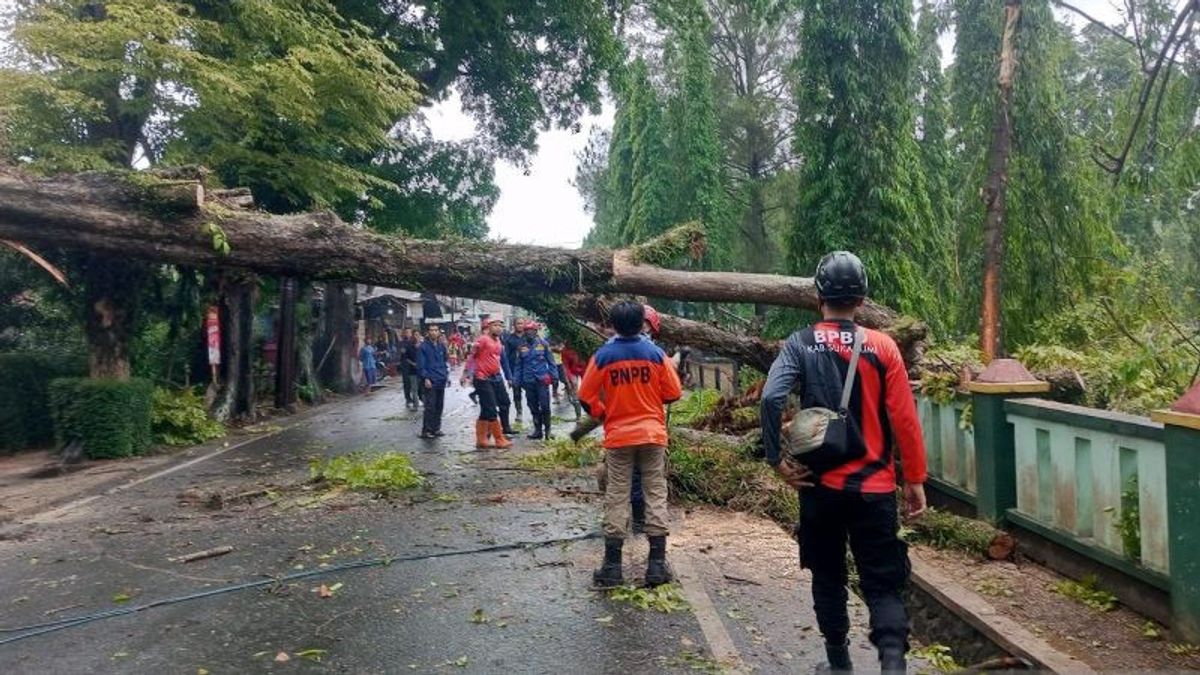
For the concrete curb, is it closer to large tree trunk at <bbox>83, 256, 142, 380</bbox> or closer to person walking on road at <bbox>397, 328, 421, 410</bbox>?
large tree trunk at <bbox>83, 256, 142, 380</bbox>

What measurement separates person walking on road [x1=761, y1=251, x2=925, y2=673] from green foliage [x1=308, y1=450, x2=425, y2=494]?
609cm

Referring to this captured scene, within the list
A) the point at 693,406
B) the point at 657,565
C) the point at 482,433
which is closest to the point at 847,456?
the point at 657,565

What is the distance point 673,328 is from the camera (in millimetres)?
9344

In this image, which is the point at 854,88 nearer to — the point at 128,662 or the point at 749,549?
the point at 749,549

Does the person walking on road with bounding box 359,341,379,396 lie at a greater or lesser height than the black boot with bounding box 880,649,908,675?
greater

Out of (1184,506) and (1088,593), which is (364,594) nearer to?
(1088,593)

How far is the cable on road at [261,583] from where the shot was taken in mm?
5113

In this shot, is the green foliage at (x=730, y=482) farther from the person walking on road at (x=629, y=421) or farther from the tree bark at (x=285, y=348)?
the tree bark at (x=285, y=348)

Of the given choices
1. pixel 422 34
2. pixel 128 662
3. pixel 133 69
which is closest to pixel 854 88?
pixel 422 34

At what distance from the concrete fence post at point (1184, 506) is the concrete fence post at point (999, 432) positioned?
198cm

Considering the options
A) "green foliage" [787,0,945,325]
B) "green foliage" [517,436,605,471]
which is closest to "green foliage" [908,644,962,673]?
"green foliage" [517,436,605,471]

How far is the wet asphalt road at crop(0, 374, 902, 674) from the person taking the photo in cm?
461

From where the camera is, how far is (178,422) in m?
14.0

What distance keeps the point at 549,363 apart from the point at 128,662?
1036cm
